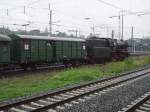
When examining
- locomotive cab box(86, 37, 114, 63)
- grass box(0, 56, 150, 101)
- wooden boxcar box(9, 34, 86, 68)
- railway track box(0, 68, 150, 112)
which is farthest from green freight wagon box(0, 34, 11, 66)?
locomotive cab box(86, 37, 114, 63)

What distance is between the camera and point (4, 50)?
20.3 metres

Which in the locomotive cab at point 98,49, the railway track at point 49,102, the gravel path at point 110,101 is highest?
the locomotive cab at point 98,49

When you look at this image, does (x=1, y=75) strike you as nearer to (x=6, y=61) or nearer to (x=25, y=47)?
(x=6, y=61)

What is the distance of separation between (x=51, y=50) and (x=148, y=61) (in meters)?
17.9

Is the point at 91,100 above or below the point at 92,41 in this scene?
below

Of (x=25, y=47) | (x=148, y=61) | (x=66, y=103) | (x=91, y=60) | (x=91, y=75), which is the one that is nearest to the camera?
(x=66, y=103)

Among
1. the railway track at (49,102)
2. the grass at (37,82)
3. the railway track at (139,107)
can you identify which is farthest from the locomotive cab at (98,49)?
the railway track at (139,107)

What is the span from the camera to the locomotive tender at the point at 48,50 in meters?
22.0

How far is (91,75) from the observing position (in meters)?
19.9

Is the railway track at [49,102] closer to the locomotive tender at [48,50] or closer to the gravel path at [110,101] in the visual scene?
the gravel path at [110,101]

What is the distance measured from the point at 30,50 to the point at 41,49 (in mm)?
1393

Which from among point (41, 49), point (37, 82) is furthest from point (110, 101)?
point (41, 49)

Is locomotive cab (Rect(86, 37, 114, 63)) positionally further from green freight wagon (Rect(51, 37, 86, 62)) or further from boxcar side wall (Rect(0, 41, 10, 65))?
boxcar side wall (Rect(0, 41, 10, 65))

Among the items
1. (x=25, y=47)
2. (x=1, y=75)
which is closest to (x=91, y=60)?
(x=25, y=47)
